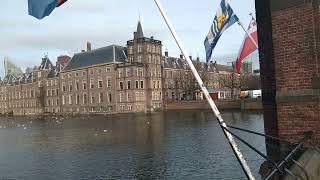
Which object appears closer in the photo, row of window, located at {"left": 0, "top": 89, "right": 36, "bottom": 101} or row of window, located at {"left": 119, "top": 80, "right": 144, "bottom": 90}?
row of window, located at {"left": 119, "top": 80, "right": 144, "bottom": 90}

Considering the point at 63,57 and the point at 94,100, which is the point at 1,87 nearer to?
the point at 63,57

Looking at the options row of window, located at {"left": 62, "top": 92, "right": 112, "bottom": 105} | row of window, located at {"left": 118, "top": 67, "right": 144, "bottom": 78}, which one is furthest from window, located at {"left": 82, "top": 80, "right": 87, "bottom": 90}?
row of window, located at {"left": 118, "top": 67, "right": 144, "bottom": 78}

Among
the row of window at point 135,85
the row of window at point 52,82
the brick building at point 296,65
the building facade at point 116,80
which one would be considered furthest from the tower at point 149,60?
the brick building at point 296,65

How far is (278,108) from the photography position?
10.3m

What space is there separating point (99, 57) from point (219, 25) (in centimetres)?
10788

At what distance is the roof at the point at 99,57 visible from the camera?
11956 cm

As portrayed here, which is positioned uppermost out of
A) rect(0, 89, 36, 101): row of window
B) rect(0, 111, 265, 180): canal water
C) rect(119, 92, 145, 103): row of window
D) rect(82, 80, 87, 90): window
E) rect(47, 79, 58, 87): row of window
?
rect(47, 79, 58, 87): row of window

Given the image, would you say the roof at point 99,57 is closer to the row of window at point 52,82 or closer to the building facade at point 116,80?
the building facade at point 116,80

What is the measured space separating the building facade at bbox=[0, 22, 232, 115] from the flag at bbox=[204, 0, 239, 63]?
98.6 metres

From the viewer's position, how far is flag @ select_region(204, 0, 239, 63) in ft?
52.5

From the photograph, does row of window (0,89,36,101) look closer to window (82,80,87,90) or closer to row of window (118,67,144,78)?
window (82,80,87,90)

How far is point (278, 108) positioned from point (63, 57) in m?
144

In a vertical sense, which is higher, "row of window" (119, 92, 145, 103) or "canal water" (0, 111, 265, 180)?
"row of window" (119, 92, 145, 103)

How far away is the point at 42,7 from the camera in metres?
8.86
